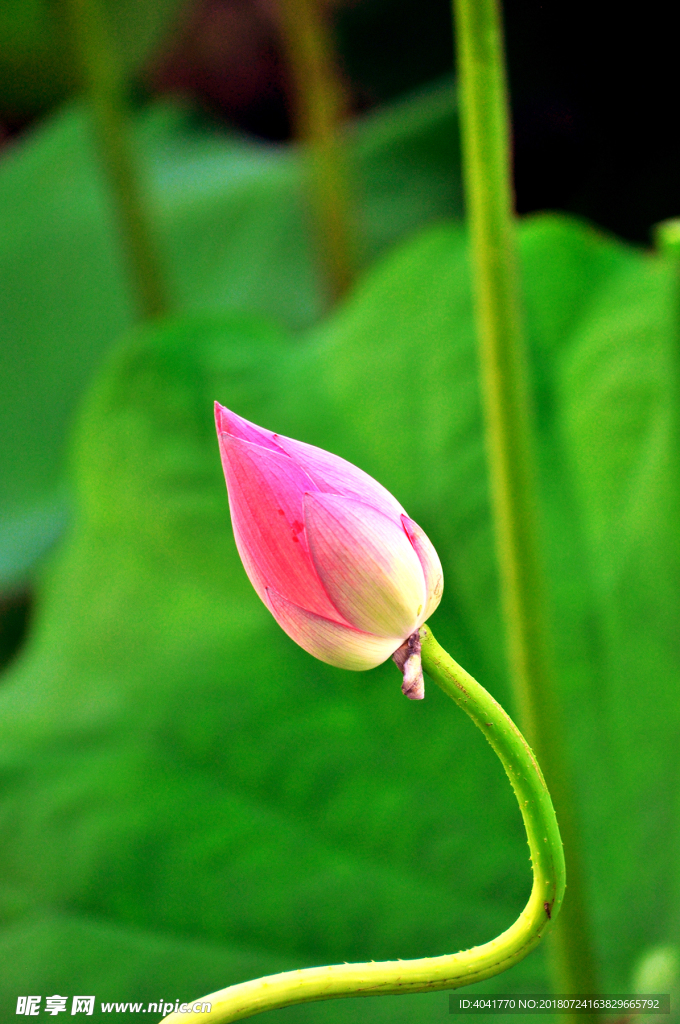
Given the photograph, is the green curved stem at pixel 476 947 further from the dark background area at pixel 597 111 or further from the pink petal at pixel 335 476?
the dark background area at pixel 597 111

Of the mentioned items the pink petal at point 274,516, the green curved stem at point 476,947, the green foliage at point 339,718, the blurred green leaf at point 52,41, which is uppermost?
the blurred green leaf at point 52,41

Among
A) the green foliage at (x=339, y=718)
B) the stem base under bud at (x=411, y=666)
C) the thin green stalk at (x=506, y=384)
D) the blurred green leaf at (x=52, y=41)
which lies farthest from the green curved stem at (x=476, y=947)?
the blurred green leaf at (x=52, y=41)

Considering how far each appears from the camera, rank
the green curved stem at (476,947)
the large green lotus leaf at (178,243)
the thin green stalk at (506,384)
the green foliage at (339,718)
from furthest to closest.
→ the large green lotus leaf at (178,243) < the green foliage at (339,718) < the thin green stalk at (506,384) < the green curved stem at (476,947)

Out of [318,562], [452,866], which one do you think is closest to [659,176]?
[452,866]

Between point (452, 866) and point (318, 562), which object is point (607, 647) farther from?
point (318, 562)

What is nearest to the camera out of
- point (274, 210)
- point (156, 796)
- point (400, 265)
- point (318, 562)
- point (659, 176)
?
point (318, 562)

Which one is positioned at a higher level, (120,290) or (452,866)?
(120,290)

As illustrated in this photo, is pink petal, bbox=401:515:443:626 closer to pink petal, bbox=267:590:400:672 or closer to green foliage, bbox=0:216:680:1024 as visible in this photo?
pink petal, bbox=267:590:400:672
